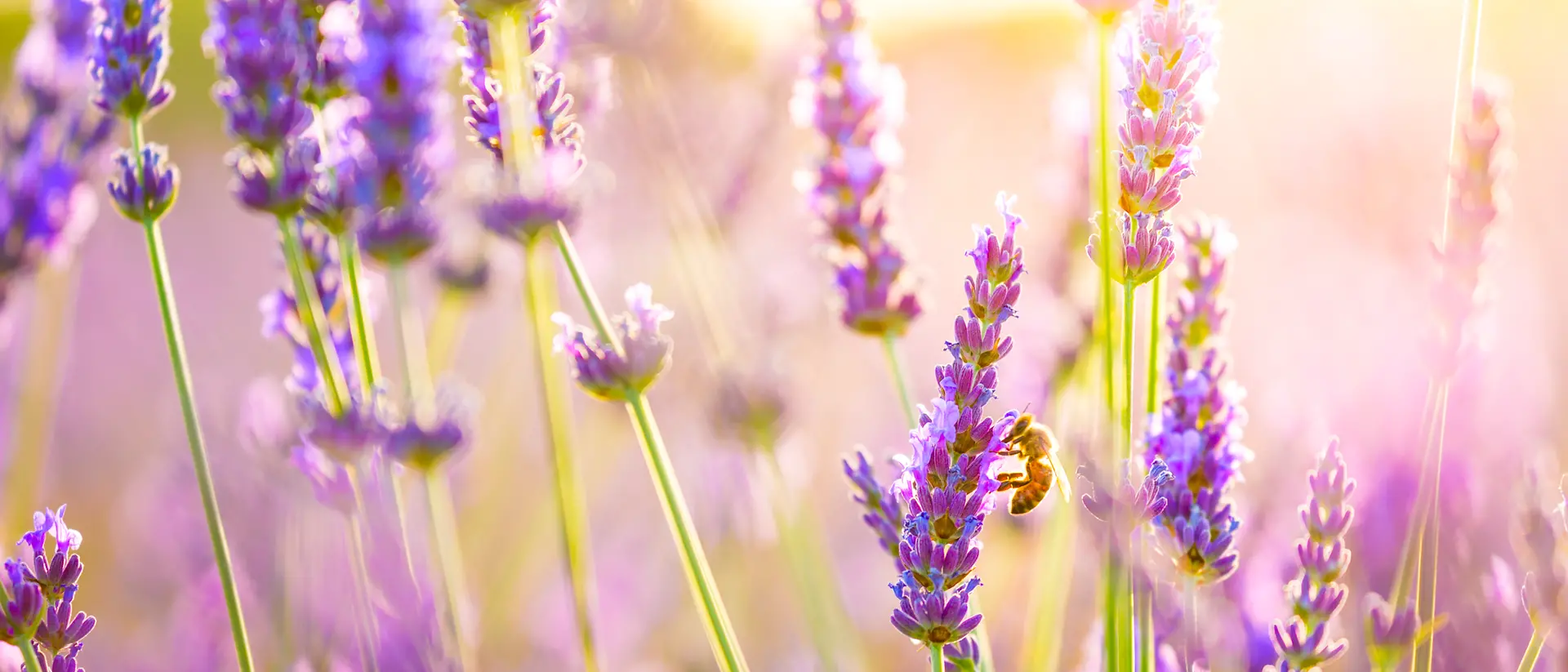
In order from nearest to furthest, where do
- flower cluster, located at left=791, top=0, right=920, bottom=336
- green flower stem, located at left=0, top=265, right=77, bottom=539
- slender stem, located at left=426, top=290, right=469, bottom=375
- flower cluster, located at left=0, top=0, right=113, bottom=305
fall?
flower cluster, located at left=791, top=0, right=920, bottom=336, flower cluster, located at left=0, top=0, right=113, bottom=305, green flower stem, located at left=0, top=265, right=77, bottom=539, slender stem, located at left=426, top=290, right=469, bottom=375

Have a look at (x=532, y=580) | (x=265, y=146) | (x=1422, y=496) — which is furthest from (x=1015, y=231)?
(x=532, y=580)

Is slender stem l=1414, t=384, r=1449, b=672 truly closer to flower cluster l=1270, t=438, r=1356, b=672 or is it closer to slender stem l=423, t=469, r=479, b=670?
flower cluster l=1270, t=438, r=1356, b=672

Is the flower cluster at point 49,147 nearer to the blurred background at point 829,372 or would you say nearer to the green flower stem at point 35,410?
the green flower stem at point 35,410

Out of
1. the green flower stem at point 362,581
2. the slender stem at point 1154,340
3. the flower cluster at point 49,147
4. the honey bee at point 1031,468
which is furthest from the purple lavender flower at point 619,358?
the flower cluster at point 49,147

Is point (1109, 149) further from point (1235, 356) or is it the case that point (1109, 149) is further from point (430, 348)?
point (1235, 356)

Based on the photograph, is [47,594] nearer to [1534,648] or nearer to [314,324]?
[314,324]

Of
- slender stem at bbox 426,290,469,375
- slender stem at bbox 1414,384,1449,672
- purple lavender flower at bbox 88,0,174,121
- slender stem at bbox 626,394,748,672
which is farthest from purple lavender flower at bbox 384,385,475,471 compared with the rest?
slender stem at bbox 1414,384,1449,672
